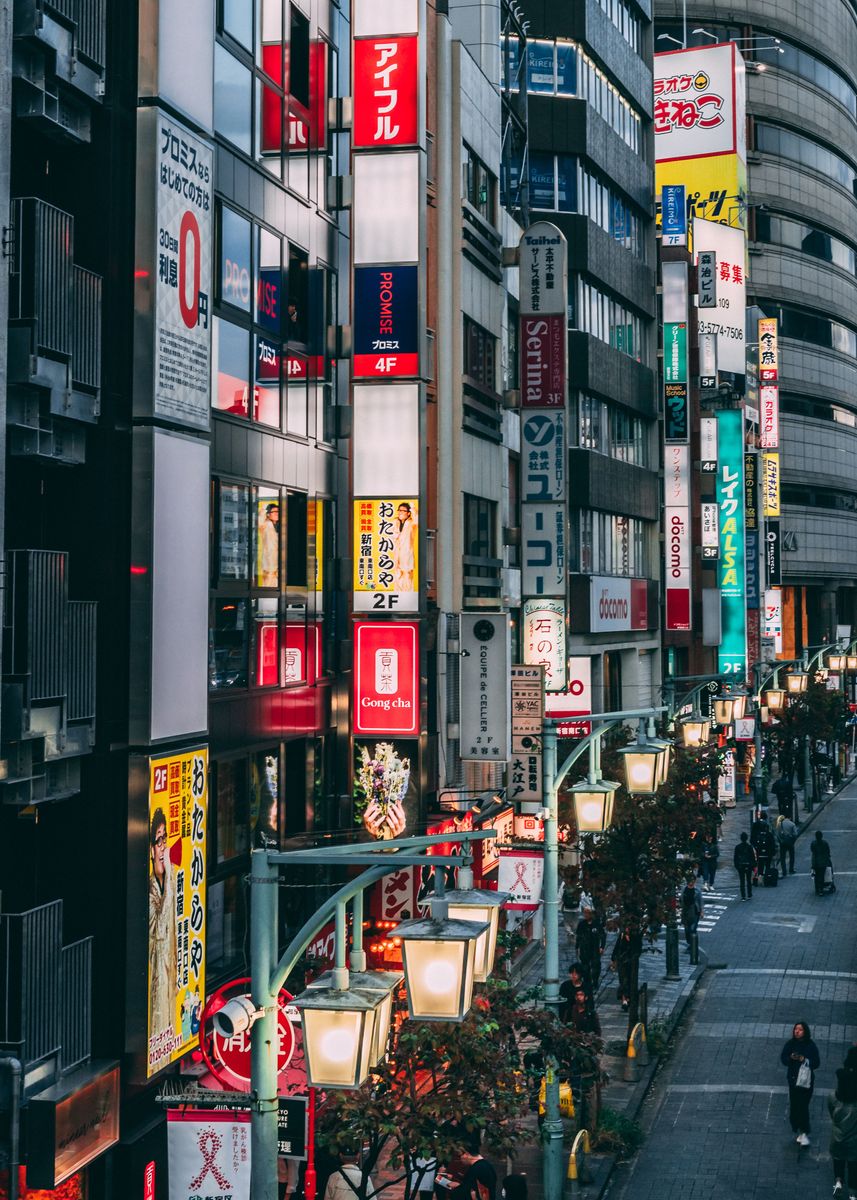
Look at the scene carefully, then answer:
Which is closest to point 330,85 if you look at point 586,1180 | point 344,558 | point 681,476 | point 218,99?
point 218,99

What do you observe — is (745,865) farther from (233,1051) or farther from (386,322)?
(233,1051)

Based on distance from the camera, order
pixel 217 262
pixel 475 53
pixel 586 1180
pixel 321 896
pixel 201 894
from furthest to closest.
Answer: pixel 475 53 → pixel 321 896 → pixel 586 1180 → pixel 217 262 → pixel 201 894

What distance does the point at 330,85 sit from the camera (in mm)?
27516

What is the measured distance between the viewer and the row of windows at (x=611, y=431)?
2094 inches

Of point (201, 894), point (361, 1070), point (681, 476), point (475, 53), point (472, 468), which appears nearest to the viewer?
point (361, 1070)

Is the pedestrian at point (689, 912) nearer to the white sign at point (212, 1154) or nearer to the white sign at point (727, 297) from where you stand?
the white sign at point (212, 1154)

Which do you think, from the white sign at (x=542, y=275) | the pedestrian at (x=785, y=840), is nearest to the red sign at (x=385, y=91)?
the white sign at (x=542, y=275)

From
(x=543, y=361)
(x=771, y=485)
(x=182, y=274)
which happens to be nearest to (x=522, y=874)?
(x=182, y=274)

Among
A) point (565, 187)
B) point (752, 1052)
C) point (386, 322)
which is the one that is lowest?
point (752, 1052)

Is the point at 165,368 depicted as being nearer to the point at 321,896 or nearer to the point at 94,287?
the point at 94,287

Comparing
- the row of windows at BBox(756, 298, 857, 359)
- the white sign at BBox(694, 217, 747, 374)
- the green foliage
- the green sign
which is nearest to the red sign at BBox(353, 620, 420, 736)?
the green foliage

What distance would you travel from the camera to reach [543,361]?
1507 inches

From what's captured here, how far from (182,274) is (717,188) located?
233 feet

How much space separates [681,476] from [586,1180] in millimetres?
39219
